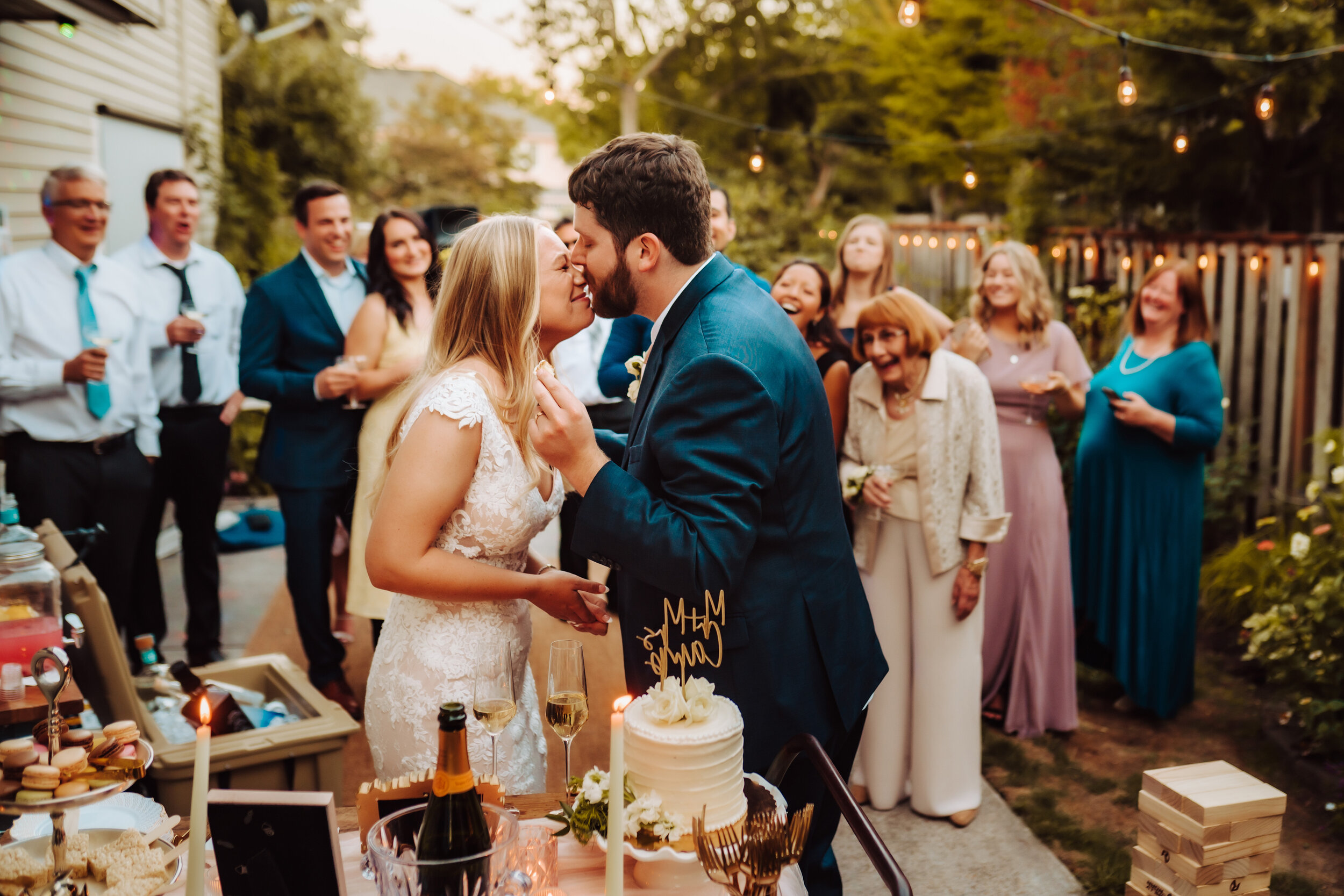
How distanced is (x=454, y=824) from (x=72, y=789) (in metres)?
0.53

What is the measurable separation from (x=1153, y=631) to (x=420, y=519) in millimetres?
3621

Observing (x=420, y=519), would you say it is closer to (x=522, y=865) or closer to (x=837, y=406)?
(x=522, y=865)

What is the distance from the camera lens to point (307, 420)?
163 inches

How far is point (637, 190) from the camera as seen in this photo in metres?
1.83

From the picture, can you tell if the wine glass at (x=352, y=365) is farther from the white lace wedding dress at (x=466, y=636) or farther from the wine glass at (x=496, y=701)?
the wine glass at (x=496, y=701)

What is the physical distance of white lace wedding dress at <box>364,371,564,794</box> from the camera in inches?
83.9

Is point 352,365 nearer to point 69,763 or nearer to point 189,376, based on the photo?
point 189,376

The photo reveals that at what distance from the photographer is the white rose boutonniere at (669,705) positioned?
146 centimetres

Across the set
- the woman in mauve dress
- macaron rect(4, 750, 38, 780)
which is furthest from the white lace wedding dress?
the woman in mauve dress

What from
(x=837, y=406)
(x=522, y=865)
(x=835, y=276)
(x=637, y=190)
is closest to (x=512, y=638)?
(x=522, y=865)

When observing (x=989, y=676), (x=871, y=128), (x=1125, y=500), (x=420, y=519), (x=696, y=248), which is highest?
(x=871, y=128)

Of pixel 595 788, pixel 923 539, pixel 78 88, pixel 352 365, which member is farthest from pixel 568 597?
pixel 78 88

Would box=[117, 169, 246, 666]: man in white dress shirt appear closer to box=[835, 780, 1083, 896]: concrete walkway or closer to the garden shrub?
box=[835, 780, 1083, 896]: concrete walkway

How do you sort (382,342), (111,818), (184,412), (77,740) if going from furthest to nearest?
(184,412) < (382,342) < (111,818) < (77,740)
